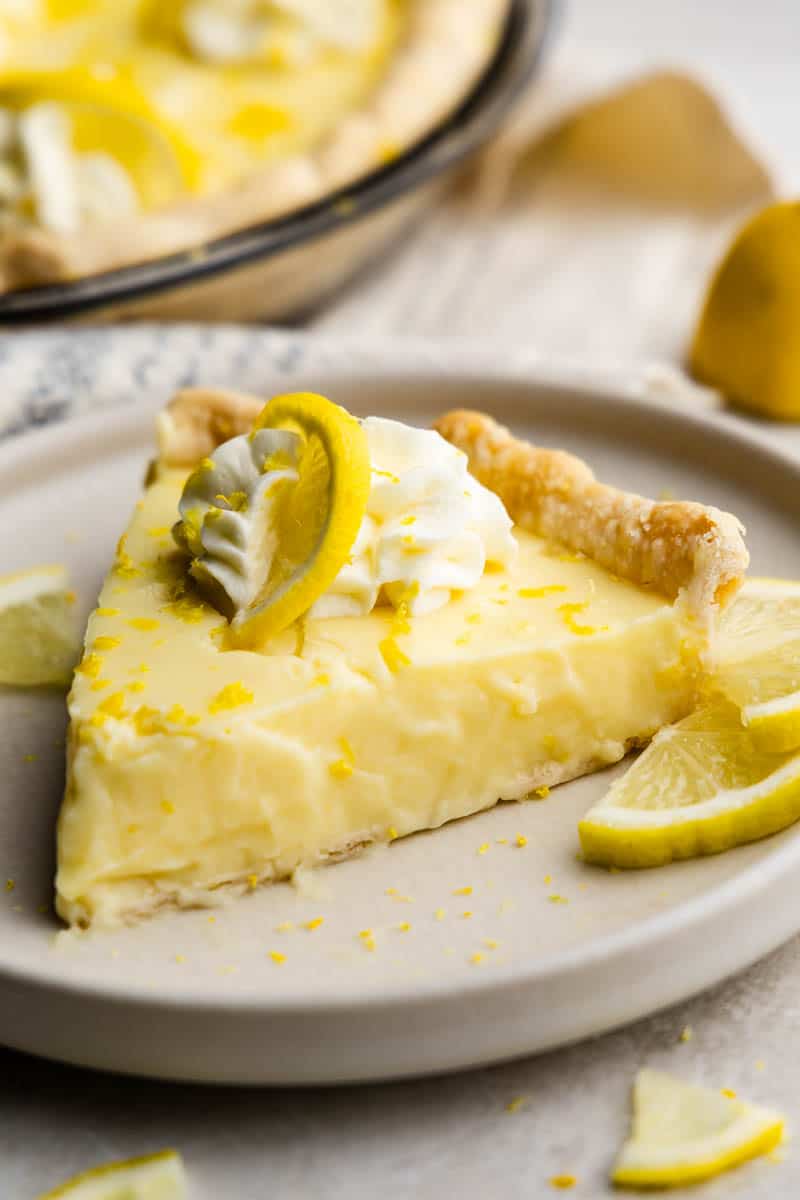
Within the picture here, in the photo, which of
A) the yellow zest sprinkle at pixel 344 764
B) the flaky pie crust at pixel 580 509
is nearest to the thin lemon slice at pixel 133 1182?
the yellow zest sprinkle at pixel 344 764

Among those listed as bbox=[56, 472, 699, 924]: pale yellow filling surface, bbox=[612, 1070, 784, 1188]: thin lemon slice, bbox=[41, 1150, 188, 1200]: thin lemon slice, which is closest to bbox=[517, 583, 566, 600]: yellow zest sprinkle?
bbox=[56, 472, 699, 924]: pale yellow filling surface

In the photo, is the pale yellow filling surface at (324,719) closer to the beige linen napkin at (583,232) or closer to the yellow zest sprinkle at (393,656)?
the yellow zest sprinkle at (393,656)

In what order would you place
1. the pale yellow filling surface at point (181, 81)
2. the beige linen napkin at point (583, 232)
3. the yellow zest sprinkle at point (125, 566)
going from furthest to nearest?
the beige linen napkin at point (583, 232) → the pale yellow filling surface at point (181, 81) → the yellow zest sprinkle at point (125, 566)

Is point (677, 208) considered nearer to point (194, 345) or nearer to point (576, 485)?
point (194, 345)

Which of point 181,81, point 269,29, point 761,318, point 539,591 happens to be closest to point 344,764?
point 539,591

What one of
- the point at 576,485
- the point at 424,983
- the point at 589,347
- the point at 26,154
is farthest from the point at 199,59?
the point at 424,983

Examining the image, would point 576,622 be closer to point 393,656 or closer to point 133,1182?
point 393,656
